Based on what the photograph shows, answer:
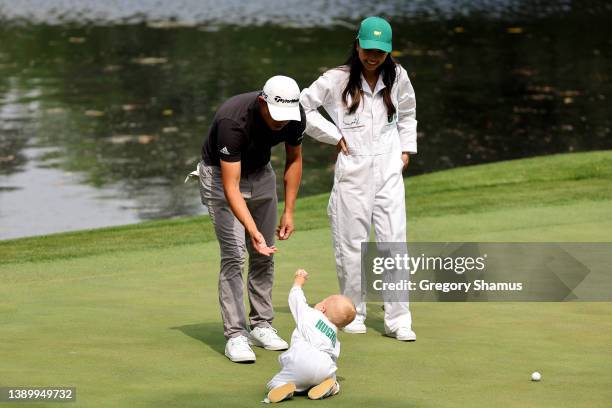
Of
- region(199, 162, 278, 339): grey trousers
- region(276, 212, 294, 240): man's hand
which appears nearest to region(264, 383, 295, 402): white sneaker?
region(199, 162, 278, 339): grey trousers

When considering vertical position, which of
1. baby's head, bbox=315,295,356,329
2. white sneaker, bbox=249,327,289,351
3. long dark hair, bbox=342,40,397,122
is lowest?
white sneaker, bbox=249,327,289,351

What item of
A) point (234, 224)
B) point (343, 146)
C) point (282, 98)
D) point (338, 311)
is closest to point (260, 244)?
point (234, 224)

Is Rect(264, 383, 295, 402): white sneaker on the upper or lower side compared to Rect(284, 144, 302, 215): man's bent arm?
lower

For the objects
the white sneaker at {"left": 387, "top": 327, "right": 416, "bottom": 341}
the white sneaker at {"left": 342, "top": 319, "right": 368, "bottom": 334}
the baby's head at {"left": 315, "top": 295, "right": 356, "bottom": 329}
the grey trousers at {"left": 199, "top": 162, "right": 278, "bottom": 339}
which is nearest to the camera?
the baby's head at {"left": 315, "top": 295, "right": 356, "bottom": 329}

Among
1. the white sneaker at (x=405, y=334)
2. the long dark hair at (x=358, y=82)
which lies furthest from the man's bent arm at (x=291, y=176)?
the white sneaker at (x=405, y=334)

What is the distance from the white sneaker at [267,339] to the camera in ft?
23.1

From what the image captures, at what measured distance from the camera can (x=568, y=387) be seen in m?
6.19

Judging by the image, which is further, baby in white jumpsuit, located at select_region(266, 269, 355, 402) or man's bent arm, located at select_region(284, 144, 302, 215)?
man's bent arm, located at select_region(284, 144, 302, 215)

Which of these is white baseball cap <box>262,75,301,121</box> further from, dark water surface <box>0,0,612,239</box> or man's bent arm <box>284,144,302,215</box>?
dark water surface <box>0,0,612,239</box>

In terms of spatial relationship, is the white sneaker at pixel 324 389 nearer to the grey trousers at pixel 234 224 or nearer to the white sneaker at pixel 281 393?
the white sneaker at pixel 281 393

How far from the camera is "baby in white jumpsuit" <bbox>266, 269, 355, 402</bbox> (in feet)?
19.7

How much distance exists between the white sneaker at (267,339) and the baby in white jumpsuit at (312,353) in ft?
1.97

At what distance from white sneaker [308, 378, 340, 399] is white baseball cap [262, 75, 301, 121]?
132cm

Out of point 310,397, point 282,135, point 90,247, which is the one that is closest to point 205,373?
point 310,397
